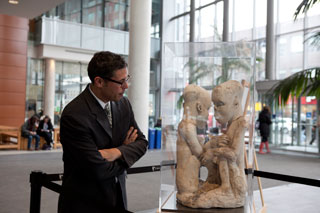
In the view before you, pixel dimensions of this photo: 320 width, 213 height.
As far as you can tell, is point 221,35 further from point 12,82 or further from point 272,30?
point 12,82

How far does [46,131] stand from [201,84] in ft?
35.6

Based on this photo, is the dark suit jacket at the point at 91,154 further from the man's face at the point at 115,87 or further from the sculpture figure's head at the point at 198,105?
the sculpture figure's head at the point at 198,105

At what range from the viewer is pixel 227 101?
2047 millimetres

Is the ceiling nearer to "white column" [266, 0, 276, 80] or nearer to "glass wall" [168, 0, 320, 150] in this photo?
"glass wall" [168, 0, 320, 150]

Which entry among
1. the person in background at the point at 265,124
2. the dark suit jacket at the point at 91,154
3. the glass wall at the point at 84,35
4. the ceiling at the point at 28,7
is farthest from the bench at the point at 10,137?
the dark suit jacket at the point at 91,154

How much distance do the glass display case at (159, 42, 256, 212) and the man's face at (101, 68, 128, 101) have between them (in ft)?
1.23

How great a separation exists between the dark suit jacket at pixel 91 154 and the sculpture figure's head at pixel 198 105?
41cm

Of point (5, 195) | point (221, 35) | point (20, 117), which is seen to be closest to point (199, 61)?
point (5, 195)

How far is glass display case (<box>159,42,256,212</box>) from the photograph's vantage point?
211 cm

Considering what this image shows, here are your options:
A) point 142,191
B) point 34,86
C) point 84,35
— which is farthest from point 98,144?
point 34,86

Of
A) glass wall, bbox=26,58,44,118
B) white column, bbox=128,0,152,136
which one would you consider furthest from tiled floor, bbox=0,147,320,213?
glass wall, bbox=26,58,44,118

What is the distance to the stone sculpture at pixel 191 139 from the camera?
82.5 inches

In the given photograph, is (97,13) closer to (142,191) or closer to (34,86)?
(34,86)

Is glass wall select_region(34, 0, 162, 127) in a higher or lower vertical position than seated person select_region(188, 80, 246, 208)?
higher
